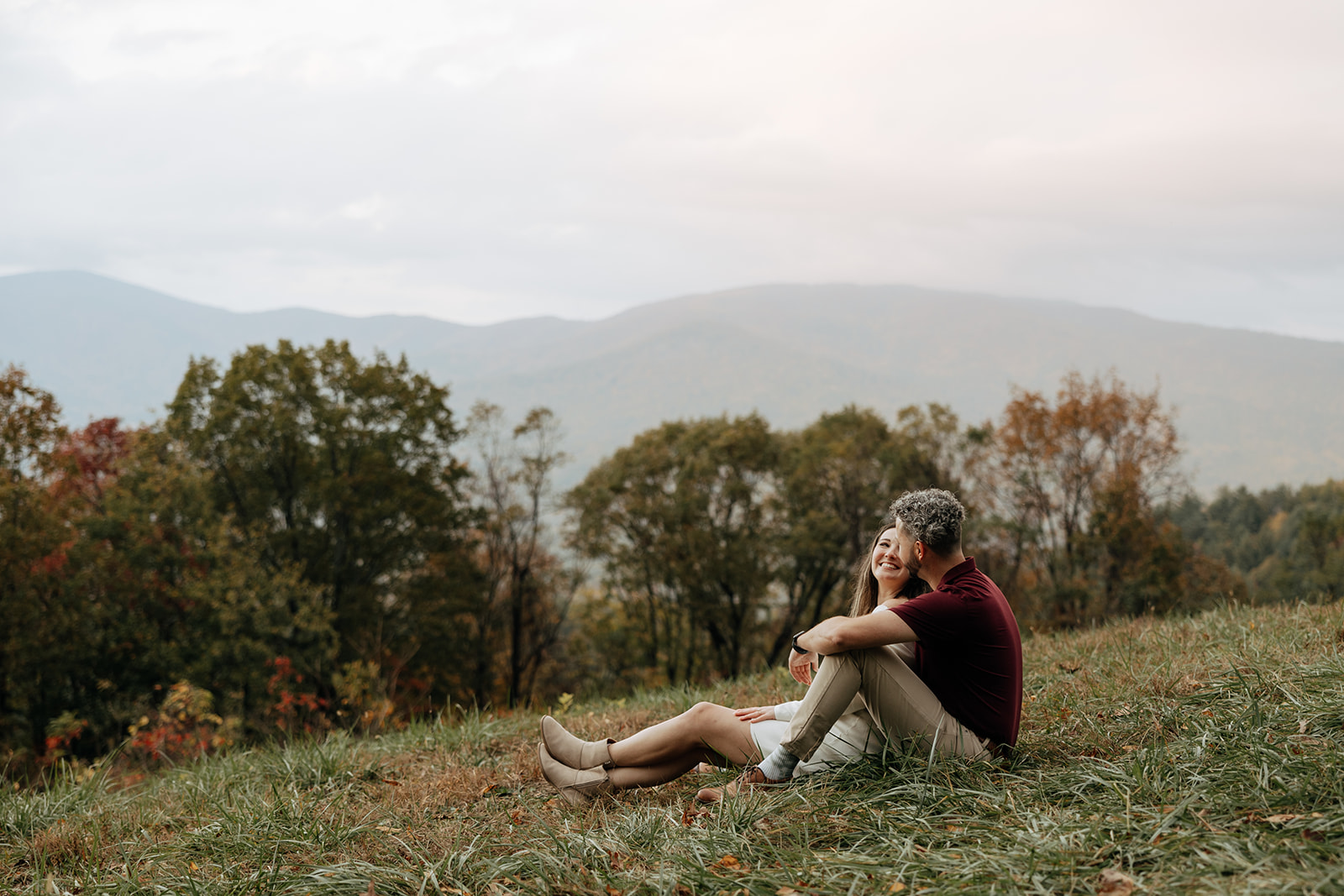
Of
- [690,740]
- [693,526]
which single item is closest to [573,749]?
[690,740]

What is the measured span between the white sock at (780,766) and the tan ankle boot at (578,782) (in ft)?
2.97

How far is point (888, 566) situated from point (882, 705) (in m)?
0.72

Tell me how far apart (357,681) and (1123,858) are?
57.8 ft

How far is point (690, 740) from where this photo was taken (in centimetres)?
461

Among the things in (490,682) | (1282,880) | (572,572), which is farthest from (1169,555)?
(1282,880)

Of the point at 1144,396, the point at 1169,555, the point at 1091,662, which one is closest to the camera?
the point at 1091,662

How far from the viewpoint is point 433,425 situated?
88.6 ft

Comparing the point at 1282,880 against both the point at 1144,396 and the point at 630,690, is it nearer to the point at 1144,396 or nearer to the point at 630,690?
the point at 630,690

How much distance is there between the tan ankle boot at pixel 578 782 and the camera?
15.2 feet

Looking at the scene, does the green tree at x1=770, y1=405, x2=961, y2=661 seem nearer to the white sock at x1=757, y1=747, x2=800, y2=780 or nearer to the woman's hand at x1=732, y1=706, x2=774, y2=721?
the woman's hand at x1=732, y1=706, x2=774, y2=721

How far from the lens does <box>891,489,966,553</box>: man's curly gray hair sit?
165 inches

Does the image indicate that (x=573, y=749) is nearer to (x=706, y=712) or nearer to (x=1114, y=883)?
(x=706, y=712)

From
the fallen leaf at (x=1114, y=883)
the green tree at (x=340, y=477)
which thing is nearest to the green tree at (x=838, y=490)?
the green tree at (x=340, y=477)

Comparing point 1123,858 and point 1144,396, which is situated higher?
point 1144,396
